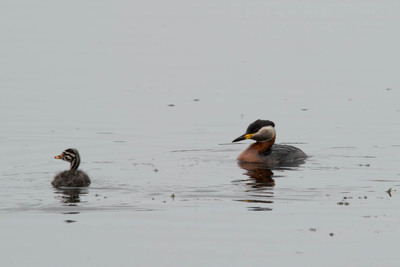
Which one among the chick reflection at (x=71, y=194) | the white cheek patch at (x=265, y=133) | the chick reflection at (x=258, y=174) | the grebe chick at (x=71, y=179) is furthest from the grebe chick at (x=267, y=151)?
the chick reflection at (x=71, y=194)

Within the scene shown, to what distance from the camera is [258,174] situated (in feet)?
61.1

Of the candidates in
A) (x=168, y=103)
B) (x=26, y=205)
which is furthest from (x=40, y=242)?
(x=168, y=103)

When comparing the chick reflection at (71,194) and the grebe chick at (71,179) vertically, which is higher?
the grebe chick at (71,179)

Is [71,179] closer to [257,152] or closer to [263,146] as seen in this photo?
[257,152]

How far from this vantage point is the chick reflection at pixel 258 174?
17.4m

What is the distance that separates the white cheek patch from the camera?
67.6 feet

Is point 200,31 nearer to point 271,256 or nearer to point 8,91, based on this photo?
point 8,91

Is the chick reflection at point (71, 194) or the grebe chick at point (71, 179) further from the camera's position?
the grebe chick at point (71, 179)

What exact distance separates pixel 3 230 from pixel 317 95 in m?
16.6

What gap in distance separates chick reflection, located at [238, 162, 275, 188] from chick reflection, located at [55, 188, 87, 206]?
123 inches

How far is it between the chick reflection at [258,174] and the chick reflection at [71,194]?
3.13 meters

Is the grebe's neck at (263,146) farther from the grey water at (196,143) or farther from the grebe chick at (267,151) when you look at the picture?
the grey water at (196,143)

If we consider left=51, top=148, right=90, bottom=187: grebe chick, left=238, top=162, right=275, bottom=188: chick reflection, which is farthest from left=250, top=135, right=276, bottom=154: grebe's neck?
left=51, top=148, right=90, bottom=187: grebe chick

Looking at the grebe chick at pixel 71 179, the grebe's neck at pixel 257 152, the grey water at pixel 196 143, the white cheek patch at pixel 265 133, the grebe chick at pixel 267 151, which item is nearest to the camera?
the grey water at pixel 196 143
